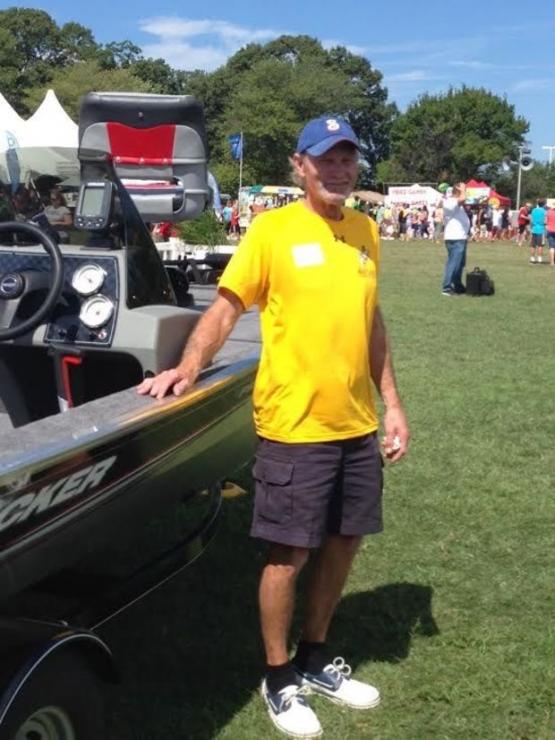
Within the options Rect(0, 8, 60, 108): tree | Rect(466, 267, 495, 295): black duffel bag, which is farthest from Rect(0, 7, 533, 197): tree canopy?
Rect(466, 267, 495, 295): black duffel bag

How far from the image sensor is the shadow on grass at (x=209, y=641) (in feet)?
10.1

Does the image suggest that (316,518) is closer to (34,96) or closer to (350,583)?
(350,583)

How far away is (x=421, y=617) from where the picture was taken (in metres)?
3.77

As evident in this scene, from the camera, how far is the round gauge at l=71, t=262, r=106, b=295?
3539 millimetres

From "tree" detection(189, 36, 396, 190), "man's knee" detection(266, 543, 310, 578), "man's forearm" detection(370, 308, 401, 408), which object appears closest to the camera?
"man's knee" detection(266, 543, 310, 578)

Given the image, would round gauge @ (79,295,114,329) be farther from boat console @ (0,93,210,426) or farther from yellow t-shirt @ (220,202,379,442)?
yellow t-shirt @ (220,202,379,442)

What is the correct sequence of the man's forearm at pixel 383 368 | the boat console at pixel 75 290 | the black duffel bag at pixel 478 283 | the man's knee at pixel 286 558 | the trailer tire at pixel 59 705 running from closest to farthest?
the trailer tire at pixel 59 705 → the man's knee at pixel 286 558 → the man's forearm at pixel 383 368 → the boat console at pixel 75 290 → the black duffel bag at pixel 478 283

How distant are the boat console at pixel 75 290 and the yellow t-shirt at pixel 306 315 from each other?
2.12ft

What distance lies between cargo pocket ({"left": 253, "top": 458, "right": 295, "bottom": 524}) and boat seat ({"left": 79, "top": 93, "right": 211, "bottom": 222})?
3055 millimetres

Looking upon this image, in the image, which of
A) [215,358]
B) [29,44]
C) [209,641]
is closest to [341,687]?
[209,641]

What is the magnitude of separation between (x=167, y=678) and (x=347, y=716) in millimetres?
660

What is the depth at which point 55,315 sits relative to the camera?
11.7ft

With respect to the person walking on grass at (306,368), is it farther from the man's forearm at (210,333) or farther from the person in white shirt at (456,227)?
the person in white shirt at (456,227)

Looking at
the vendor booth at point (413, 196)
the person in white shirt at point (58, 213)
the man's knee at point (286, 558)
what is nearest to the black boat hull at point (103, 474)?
the man's knee at point (286, 558)
